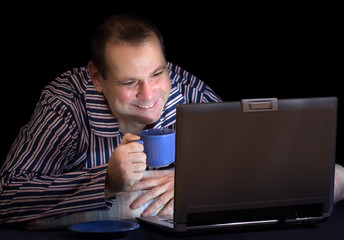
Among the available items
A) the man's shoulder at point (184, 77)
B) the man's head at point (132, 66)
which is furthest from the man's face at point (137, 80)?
the man's shoulder at point (184, 77)

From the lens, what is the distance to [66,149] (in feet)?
8.89

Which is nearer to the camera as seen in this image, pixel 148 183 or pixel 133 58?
pixel 148 183

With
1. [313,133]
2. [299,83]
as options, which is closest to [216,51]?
[299,83]

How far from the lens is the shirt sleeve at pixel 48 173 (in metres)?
2.20

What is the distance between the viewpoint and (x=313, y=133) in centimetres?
185

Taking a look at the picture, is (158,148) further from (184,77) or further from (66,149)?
(184,77)

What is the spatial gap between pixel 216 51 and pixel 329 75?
0.59 m

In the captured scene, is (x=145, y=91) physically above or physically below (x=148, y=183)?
above

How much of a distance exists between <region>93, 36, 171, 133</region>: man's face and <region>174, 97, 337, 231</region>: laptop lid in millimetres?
805

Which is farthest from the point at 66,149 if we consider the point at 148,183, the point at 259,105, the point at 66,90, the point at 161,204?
the point at 259,105

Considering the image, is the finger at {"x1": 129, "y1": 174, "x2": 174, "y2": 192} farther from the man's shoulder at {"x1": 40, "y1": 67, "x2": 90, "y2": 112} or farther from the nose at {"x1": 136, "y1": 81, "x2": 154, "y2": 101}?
the man's shoulder at {"x1": 40, "y1": 67, "x2": 90, "y2": 112}

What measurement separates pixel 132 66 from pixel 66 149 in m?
0.47

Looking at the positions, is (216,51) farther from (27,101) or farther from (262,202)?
(262,202)

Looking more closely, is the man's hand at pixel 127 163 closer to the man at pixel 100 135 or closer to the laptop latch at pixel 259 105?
the man at pixel 100 135
